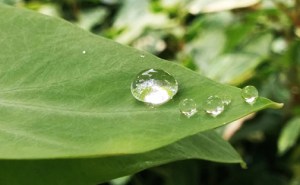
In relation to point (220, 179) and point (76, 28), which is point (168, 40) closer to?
point (220, 179)

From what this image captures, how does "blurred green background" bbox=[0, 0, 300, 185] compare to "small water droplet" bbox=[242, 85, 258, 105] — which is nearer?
"small water droplet" bbox=[242, 85, 258, 105]

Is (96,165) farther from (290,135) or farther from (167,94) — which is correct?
(290,135)

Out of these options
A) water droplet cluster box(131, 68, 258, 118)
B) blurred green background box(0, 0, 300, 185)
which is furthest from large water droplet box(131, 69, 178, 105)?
blurred green background box(0, 0, 300, 185)

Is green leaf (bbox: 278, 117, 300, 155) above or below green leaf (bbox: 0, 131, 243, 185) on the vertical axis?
above

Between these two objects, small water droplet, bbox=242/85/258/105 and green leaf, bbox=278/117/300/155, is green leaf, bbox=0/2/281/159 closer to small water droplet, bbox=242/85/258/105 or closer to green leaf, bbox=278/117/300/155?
small water droplet, bbox=242/85/258/105

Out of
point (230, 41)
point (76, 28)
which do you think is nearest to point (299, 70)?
point (230, 41)

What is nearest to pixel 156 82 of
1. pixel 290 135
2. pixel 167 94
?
pixel 167 94

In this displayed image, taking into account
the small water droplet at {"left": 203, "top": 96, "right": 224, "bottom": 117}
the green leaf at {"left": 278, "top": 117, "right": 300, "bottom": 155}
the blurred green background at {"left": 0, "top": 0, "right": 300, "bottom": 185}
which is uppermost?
the blurred green background at {"left": 0, "top": 0, "right": 300, "bottom": 185}
